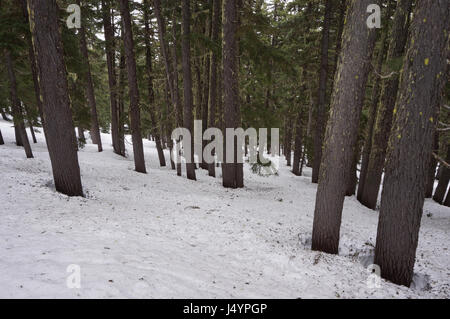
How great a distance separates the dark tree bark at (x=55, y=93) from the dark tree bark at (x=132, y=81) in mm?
5106

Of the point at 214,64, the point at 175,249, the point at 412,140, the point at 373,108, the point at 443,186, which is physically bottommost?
the point at 443,186

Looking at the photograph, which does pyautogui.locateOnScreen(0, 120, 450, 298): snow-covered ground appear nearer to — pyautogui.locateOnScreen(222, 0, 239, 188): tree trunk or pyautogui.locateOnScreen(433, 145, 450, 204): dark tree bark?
pyautogui.locateOnScreen(222, 0, 239, 188): tree trunk

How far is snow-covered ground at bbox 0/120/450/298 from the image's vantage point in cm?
362

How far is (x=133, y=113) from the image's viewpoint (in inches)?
490

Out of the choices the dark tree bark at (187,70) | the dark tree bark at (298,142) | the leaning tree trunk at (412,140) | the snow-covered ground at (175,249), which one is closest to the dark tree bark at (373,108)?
the snow-covered ground at (175,249)

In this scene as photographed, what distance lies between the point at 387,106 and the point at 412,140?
6.96 m

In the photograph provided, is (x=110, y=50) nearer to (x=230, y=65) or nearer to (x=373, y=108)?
(x=230, y=65)

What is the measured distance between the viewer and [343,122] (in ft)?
16.4

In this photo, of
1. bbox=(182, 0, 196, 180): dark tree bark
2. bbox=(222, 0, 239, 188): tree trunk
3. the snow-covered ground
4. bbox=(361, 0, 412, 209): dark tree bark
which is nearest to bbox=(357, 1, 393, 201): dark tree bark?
bbox=(361, 0, 412, 209): dark tree bark

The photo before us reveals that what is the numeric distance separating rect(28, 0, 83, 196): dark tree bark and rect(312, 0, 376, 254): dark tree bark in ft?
22.1

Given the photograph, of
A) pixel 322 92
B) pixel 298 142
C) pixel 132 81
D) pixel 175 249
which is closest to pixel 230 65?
pixel 132 81
